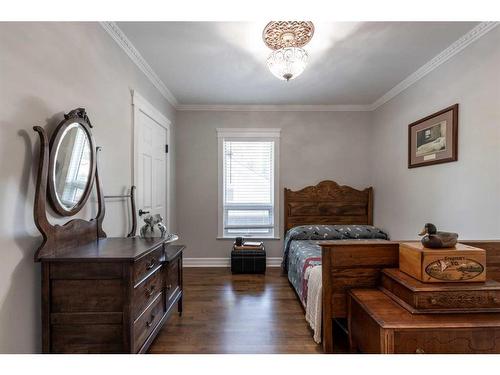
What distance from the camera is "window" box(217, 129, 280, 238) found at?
4074 millimetres

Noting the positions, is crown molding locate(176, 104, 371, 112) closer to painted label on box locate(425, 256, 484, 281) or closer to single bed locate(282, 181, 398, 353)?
single bed locate(282, 181, 398, 353)

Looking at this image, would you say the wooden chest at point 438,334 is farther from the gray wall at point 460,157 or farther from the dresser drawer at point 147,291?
the dresser drawer at point 147,291

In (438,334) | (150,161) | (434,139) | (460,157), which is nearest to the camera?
(438,334)

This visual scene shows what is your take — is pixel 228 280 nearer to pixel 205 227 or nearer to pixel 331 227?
pixel 205 227

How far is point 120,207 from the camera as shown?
227 cm

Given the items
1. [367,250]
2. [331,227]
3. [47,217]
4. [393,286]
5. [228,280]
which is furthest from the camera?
[331,227]

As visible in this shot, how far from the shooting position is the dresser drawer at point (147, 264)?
4.62ft

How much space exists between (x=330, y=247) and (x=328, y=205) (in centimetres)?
244

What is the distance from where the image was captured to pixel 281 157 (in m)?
4.09

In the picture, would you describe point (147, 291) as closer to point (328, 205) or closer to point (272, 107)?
point (328, 205)

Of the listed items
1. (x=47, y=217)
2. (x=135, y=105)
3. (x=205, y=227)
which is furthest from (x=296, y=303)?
(x=135, y=105)

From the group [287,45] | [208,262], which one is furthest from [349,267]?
[208,262]

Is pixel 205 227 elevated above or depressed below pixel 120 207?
below
